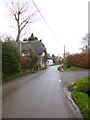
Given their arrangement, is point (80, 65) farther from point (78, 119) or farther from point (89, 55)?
point (78, 119)

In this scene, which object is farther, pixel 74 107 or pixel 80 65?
pixel 80 65

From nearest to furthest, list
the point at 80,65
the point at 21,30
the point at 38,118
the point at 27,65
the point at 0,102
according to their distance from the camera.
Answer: the point at 38,118, the point at 0,102, the point at 27,65, the point at 21,30, the point at 80,65

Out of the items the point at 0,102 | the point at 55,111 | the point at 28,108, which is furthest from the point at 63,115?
the point at 0,102

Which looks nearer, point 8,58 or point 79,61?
point 8,58

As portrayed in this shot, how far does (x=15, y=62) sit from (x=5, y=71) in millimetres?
2707

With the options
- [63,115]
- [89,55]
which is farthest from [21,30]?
[63,115]

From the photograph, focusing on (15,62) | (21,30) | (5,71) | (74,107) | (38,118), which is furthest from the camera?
(21,30)

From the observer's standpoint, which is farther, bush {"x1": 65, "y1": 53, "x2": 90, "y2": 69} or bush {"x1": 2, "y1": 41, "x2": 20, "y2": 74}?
bush {"x1": 65, "y1": 53, "x2": 90, "y2": 69}

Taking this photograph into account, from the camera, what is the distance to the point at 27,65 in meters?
46.1

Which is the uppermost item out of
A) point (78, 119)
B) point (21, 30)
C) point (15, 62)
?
point (21, 30)

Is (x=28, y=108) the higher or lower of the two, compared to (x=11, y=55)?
lower

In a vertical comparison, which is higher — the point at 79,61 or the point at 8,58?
the point at 8,58

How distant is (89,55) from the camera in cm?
4919

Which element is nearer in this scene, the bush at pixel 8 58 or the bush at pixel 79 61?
the bush at pixel 8 58
